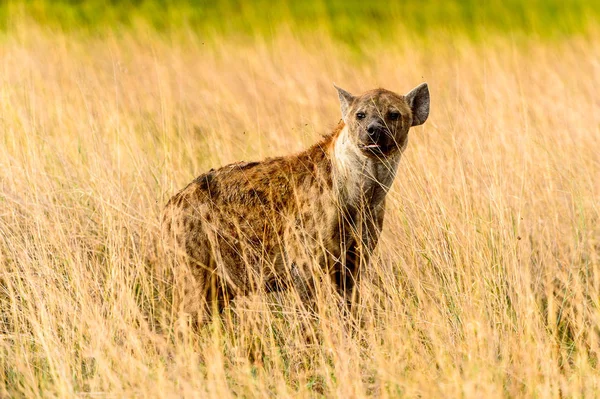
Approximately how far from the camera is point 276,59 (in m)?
10.2

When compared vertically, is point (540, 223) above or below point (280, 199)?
below

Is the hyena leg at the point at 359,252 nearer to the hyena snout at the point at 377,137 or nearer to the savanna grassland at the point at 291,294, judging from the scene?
the savanna grassland at the point at 291,294

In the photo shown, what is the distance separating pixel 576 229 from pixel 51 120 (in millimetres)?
3895

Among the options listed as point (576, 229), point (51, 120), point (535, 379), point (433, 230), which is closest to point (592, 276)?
point (576, 229)

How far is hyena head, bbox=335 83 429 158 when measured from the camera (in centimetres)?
442

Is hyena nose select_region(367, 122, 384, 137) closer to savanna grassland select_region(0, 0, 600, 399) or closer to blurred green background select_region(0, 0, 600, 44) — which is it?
savanna grassland select_region(0, 0, 600, 399)

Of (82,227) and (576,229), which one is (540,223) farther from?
(82,227)

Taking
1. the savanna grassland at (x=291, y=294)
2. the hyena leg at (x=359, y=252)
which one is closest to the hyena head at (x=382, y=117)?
the hyena leg at (x=359, y=252)

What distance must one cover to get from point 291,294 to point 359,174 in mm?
683

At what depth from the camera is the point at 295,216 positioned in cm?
474

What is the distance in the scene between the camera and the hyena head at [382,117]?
442 centimetres

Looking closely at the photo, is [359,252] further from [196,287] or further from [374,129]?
[196,287]

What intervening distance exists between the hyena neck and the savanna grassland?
0.39 metres

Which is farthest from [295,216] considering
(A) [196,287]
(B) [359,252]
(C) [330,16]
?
(C) [330,16]
